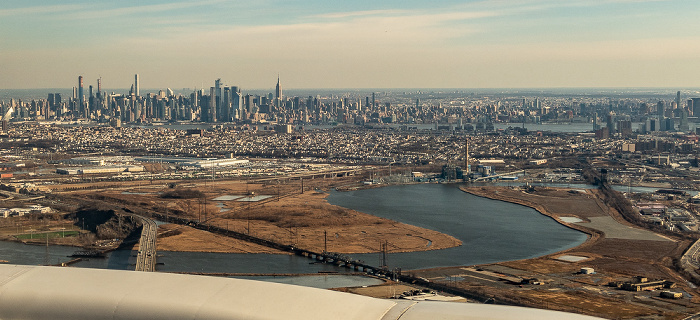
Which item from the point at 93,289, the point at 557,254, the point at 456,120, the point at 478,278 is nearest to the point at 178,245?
the point at 478,278

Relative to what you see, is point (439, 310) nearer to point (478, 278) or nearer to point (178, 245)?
point (478, 278)

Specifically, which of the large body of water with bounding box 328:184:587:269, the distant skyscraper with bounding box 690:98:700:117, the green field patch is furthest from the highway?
the distant skyscraper with bounding box 690:98:700:117

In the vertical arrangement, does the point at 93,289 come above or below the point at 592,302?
above

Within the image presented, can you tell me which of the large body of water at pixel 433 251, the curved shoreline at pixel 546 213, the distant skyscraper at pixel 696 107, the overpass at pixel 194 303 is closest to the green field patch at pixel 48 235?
the large body of water at pixel 433 251

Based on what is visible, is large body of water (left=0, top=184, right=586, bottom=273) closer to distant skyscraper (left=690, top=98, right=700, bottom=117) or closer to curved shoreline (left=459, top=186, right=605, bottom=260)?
curved shoreline (left=459, top=186, right=605, bottom=260)

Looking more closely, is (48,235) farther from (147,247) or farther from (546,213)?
(546,213)

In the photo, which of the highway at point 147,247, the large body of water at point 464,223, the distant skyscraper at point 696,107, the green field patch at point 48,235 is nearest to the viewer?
the highway at point 147,247

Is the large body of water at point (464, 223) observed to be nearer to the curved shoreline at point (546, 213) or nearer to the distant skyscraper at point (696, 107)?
the curved shoreline at point (546, 213)
